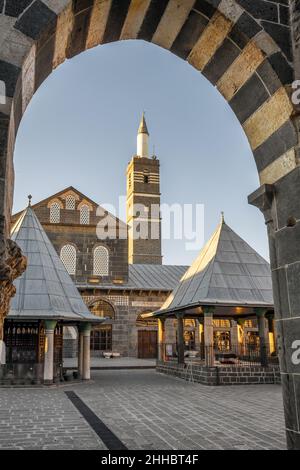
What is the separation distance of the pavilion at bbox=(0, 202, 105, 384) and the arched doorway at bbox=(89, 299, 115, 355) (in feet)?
41.5

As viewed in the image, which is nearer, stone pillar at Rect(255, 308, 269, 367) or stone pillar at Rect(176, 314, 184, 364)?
stone pillar at Rect(255, 308, 269, 367)

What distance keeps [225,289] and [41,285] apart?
5.68 m

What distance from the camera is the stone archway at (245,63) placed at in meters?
3.06

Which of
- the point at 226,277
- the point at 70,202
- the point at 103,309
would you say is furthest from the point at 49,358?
the point at 70,202

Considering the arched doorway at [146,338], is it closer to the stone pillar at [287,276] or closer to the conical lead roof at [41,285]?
the conical lead roof at [41,285]

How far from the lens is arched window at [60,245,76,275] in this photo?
88.5ft

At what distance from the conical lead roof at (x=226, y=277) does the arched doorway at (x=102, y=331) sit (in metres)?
10.9

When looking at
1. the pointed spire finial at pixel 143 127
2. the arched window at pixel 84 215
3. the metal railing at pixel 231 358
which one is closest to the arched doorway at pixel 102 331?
the arched window at pixel 84 215

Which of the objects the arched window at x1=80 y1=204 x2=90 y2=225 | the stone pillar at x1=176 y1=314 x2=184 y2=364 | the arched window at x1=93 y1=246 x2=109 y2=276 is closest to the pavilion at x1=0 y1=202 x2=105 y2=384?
the stone pillar at x1=176 y1=314 x2=184 y2=364

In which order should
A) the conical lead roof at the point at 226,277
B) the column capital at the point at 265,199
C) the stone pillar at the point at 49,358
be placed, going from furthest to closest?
the conical lead roof at the point at 226,277
the stone pillar at the point at 49,358
the column capital at the point at 265,199

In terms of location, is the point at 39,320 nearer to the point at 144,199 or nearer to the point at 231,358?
the point at 231,358

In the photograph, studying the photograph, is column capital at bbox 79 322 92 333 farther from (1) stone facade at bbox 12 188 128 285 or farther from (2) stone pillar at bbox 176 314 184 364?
(1) stone facade at bbox 12 188 128 285
